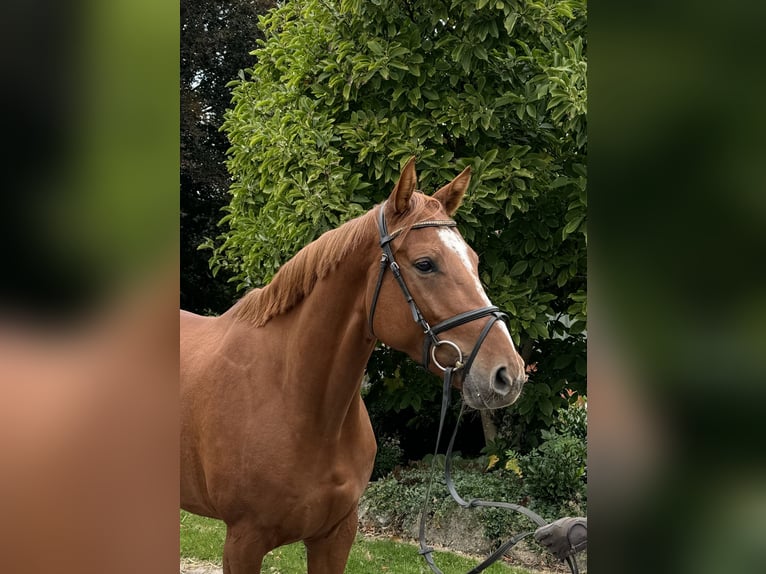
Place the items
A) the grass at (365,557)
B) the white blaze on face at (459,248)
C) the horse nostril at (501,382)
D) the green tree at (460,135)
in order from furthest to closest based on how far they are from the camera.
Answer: the grass at (365,557) → the green tree at (460,135) → the white blaze on face at (459,248) → the horse nostril at (501,382)

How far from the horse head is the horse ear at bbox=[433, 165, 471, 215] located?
142 millimetres

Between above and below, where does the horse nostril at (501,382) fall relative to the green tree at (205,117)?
below

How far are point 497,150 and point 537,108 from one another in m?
0.49

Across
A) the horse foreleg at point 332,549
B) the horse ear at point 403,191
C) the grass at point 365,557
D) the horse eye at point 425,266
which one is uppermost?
the horse ear at point 403,191

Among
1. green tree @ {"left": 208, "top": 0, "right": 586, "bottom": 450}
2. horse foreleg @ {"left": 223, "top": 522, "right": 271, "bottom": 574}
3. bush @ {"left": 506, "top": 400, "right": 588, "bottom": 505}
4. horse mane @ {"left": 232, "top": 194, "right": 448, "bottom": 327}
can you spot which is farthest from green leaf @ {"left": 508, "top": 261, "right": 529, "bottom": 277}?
horse foreleg @ {"left": 223, "top": 522, "right": 271, "bottom": 574}

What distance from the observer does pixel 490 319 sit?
87.3 inches

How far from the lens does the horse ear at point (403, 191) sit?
2408mm

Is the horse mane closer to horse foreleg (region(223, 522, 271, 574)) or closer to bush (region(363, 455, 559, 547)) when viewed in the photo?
horse foreleg (region(223, 522, 271, 574))

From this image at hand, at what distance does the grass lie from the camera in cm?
465

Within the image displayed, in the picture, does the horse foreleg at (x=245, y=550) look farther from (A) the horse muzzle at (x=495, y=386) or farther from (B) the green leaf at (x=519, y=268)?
(B) the green leaf at (x=519, y=268)

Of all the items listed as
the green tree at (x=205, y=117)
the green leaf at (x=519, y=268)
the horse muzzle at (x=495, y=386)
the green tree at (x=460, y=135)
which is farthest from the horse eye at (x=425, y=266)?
the green tree at (x=205, y=117)

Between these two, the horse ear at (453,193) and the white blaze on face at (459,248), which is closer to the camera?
the white blaze on face at (459,248)
